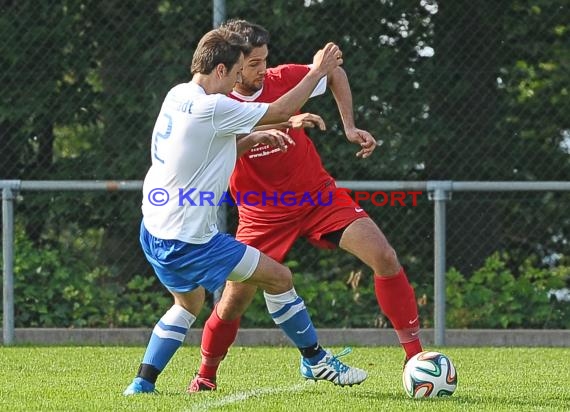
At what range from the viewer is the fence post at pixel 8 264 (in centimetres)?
877

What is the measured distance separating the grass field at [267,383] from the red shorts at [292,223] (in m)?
0.68

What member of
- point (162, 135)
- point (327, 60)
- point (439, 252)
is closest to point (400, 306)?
point (327, 60)

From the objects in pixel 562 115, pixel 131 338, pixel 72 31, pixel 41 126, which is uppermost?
pixel 562 115

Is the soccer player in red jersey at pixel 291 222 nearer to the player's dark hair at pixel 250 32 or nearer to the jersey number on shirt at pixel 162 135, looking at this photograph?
the player's dark hair at pixel 250 32

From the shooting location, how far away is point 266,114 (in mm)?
5605

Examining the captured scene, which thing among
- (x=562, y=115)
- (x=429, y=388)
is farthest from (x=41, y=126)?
(x=429, y=388)

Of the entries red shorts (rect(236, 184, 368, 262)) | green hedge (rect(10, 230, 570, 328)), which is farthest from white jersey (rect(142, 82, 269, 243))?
green hedge (rect(10, 230, 570, 328))

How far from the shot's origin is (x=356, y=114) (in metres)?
9.46

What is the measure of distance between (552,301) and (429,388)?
3717mm

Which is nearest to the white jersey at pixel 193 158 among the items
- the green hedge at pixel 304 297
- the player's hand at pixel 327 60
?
the player's hand at pixel 327 60

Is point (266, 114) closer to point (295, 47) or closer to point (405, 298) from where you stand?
point (405, 298)

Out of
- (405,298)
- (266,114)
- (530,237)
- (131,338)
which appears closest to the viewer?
(266,114)

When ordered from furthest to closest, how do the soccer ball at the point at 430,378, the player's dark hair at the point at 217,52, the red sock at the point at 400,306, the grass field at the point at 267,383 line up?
the red sock at the point at 400,306
the soccer ball at the point at 430,378
the player's dark hair at the point at 217,52
the grass field at the point at 267,383

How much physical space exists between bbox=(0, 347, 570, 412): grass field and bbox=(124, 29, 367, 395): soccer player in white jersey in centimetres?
39
